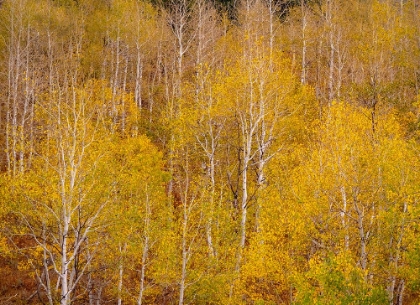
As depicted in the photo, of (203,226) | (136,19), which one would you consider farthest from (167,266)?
(136,19)

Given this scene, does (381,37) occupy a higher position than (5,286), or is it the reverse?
(381,37)

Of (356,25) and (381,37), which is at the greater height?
(356,25)

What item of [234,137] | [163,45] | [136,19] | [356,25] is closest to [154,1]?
[163,45]

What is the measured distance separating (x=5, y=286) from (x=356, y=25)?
35.7 m

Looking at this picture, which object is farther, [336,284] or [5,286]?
[5,286]

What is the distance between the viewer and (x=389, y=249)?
615 inches

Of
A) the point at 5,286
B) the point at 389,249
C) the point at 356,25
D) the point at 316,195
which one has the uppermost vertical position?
the point at 356,25

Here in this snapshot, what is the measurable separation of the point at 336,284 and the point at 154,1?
4883 centimetres

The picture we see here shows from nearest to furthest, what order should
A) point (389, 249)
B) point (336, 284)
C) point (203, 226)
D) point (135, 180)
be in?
point (336, 284)
point (389, 249)
point (203, 226)
point (135, 180)

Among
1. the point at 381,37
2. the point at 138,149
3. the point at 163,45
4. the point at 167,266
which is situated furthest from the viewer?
the point at 163,45

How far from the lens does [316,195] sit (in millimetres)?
19500

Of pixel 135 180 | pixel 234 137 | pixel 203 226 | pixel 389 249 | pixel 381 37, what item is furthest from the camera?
pixel 381 37

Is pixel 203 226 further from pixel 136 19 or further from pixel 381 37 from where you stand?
pixel 136 19

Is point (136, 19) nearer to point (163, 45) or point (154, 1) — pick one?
point (163, 45)
